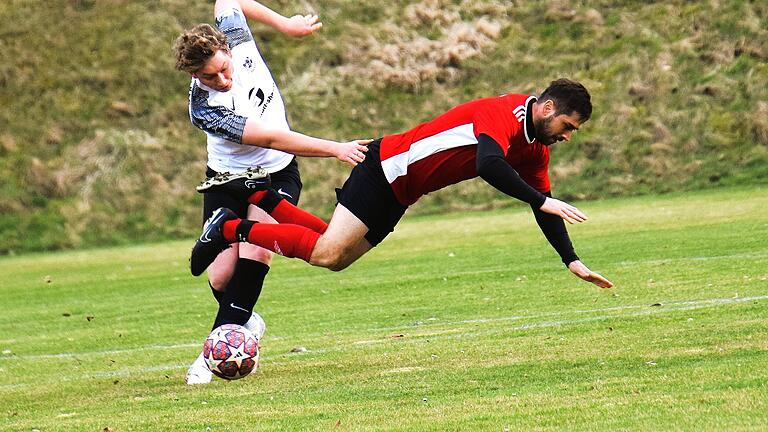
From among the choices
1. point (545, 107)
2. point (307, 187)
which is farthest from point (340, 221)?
point (307, 187)

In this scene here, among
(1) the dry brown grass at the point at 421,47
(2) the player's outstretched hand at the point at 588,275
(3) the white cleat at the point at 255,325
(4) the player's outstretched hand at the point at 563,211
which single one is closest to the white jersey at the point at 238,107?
(3) the white cleat at the point at 255,325

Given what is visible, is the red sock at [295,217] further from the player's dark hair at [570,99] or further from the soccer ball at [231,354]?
the player's dark hair at [570,99]

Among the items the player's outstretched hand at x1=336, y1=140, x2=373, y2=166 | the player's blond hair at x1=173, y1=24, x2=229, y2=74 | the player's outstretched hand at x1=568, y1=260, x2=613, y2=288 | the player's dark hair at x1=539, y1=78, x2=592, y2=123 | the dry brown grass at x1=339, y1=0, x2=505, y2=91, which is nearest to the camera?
the player's dark hair at x1=539, y1=78, x2=592, y2=123

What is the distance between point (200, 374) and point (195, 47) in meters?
2.28

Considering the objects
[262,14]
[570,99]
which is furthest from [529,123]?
[262,14]

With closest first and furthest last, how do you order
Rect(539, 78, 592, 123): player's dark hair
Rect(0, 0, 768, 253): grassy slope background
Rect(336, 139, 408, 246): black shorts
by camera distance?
Rect(539, 78, 592, 123): player's dark hair < Rect(336, 139, 408, 246): black shorts < Rect(0, 0, 768, 253): grassy slope background

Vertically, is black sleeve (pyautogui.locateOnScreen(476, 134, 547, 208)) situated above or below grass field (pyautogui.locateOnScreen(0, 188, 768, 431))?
above

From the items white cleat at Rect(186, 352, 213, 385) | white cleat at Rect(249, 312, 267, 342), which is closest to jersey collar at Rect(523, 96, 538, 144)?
white cleat at Rect(249, 312, 267, 342)

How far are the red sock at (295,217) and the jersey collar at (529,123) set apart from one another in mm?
1783

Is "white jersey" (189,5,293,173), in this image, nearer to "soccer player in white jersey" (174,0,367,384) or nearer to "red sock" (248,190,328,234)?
"soccer player in white jersey" (174,0,367,384)

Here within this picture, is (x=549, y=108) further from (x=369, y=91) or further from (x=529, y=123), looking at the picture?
(x=369, y=91)

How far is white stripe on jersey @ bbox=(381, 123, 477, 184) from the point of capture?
27.5 feet

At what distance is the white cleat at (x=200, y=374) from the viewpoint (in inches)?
352

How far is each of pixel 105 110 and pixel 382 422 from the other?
93.3 ft
